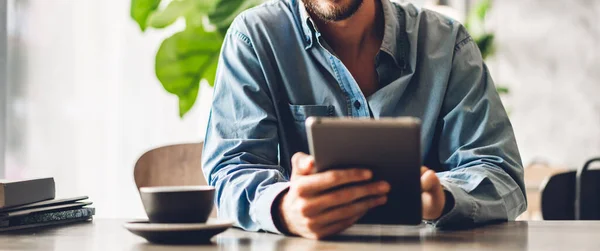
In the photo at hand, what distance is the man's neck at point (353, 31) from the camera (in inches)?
63.1

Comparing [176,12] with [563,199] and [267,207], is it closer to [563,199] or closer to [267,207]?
[563,199]

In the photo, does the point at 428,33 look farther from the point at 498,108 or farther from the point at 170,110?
the point at 170,110

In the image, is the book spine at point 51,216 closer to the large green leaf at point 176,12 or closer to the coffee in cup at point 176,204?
the coffee in cup at point 176,204

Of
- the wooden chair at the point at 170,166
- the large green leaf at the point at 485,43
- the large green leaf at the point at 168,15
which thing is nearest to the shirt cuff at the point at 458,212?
the wooden chair at the point at 170,166

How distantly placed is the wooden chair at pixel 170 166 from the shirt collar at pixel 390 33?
0.44 m

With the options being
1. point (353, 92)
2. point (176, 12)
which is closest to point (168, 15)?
point (176, 12)

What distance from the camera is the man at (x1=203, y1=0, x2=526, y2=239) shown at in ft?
4.52

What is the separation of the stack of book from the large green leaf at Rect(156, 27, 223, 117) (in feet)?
4.40

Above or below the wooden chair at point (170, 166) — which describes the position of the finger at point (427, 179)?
above

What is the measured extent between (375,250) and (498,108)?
654 millimetres

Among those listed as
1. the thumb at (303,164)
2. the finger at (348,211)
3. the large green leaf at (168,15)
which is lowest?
the finger at (348,211)

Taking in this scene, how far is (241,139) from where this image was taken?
4.57 feet

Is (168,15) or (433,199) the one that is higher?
(168,15)

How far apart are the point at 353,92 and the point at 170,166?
1.71 ft
